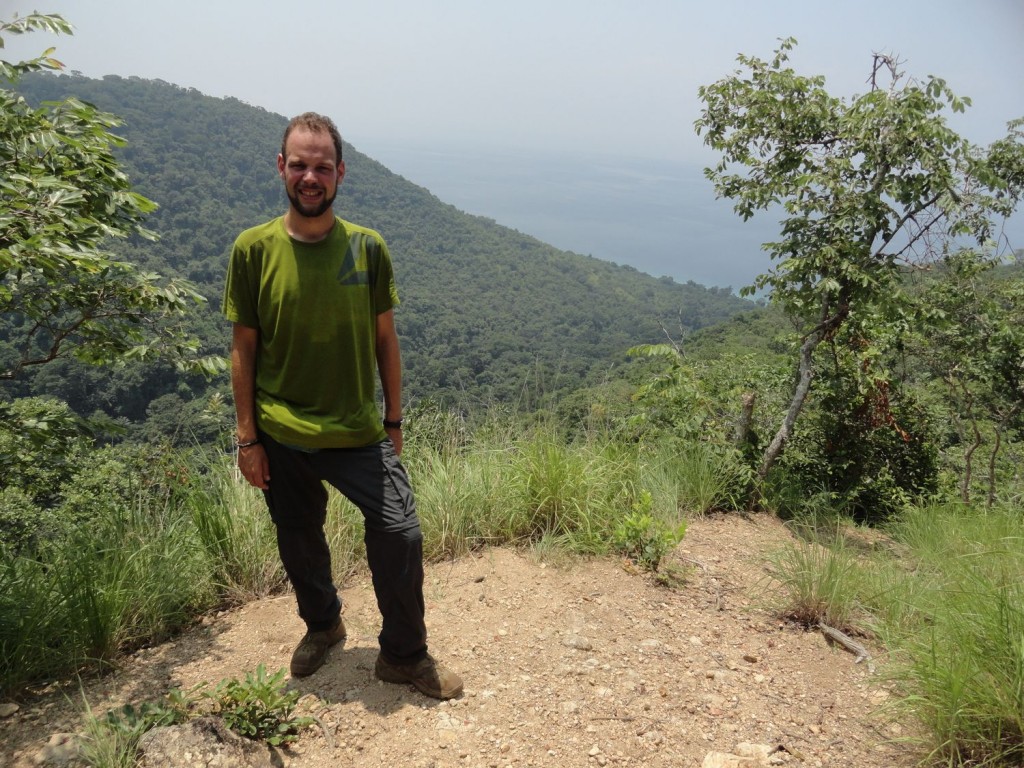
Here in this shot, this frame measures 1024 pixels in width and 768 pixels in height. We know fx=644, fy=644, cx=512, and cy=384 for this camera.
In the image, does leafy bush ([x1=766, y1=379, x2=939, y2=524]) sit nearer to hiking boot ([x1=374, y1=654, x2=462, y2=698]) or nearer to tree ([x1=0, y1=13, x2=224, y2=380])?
hiking boot ([x1=374, y1=654, x2=462, y2=698])

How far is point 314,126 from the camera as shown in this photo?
1971 mm

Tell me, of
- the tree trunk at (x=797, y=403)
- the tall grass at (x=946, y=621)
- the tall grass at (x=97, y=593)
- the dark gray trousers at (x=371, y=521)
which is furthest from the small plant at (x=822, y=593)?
the tall grass at (x=97, y=593)

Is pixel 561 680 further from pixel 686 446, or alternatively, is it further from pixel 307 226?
pixel 686 446

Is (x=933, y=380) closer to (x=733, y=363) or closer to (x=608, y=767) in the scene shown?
(x=733, y=363)

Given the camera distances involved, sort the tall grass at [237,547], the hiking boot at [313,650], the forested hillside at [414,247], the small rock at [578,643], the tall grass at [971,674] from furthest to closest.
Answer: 1. the forested hillside at [414,247]
2. the tall grass at [237,547]
3. the small rock at [578,643]
4. the hiking boot at [313,650]
5. the tall grass at [971,674]

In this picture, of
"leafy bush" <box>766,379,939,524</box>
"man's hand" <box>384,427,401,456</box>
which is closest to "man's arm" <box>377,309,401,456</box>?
"man's hand" <box>384,427,401,456</box>

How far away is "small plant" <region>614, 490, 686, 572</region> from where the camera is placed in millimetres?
3095

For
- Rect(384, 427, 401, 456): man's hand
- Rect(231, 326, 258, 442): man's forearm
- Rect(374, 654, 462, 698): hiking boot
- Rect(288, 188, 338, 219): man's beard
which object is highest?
Rect(288, 188, 338, 219): man's beard

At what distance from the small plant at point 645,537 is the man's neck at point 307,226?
1.95m

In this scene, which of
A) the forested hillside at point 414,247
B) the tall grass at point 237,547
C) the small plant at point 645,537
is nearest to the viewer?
the tall grass at point 237,547

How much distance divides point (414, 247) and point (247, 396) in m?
71.7

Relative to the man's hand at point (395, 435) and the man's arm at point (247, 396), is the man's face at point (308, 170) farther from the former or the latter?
the man's hand at point (395, 435)

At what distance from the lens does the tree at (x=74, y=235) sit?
2.01m

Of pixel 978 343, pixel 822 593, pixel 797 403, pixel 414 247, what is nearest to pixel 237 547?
pixel 822 593
